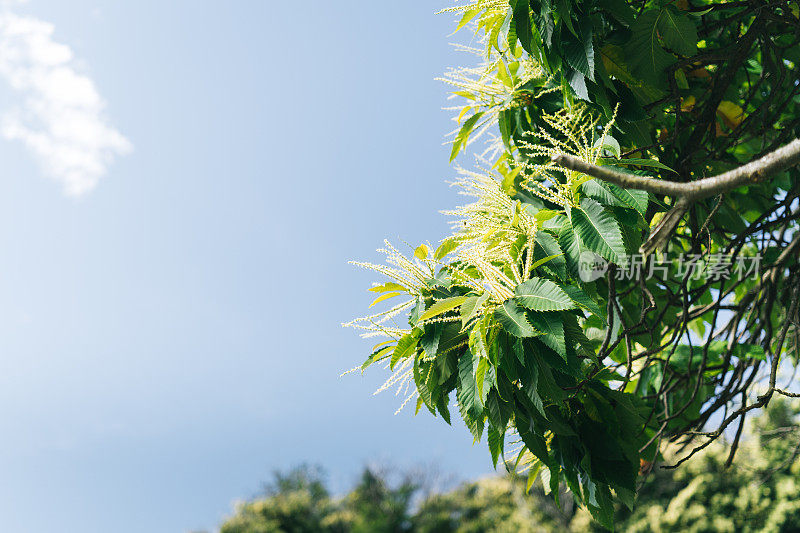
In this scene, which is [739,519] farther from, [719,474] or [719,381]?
[719,381]

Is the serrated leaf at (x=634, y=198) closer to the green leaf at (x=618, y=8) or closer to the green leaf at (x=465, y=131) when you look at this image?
the green leaf at (x=618, y=8)

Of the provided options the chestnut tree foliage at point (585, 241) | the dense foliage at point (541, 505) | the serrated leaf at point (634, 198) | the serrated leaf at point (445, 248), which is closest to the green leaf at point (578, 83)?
the chestnut tree foliage at point (585, 241)

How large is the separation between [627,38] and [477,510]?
11808 mm

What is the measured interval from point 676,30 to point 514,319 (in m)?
1.00

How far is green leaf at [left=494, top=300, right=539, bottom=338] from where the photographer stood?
1220mm

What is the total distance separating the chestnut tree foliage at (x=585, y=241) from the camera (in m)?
1.33

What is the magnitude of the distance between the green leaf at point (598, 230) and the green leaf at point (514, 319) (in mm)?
212

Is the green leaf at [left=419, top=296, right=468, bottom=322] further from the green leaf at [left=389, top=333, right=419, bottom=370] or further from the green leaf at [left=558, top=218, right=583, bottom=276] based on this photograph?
the green leaf at [left=558, top=218, right=583, bottom=276]

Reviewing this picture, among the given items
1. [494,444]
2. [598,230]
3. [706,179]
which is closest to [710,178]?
[706,179]

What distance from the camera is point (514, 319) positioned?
126 cm

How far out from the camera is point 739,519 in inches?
301

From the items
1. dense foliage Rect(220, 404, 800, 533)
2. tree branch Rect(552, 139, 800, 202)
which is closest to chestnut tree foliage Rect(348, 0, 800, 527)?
tree branch Rect(552, 139, 800, 202)

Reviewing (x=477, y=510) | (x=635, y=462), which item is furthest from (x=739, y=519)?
(x=635, y=462)

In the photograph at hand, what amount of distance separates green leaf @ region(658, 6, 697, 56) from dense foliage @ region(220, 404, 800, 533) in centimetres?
177
